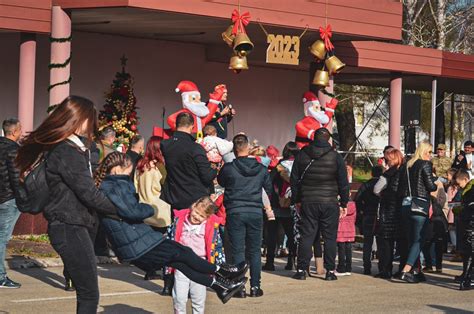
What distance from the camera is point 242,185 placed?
504 inches

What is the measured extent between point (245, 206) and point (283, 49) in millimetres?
7866

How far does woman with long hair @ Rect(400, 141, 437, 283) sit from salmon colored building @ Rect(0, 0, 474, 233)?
18.2 feet

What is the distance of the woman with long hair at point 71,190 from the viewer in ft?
25.1


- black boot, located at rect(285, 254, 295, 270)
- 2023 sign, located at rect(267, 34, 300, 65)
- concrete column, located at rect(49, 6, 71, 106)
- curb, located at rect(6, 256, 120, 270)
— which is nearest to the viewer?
curb, located at rect(6, 256, 120, 270)

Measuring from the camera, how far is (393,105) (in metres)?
24.6

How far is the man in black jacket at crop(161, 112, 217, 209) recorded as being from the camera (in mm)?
11883

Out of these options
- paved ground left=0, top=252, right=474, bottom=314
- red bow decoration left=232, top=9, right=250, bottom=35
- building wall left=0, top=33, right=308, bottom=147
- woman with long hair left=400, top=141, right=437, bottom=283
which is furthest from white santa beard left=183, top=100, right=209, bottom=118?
building wall left=0, top=33, right=308, bottom=147

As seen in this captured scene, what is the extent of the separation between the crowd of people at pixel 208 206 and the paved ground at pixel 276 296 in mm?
297

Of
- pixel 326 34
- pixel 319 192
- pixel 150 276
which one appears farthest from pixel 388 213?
pixel 326 34

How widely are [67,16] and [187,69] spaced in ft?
20.2

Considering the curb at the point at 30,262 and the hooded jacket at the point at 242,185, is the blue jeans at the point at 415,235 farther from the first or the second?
the curb at the point at 30,262

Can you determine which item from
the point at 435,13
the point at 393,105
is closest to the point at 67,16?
the point at 393,105

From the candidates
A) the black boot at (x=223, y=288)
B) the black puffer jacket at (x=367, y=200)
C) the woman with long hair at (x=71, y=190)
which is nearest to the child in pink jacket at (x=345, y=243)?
the black puffer jacket at (x=367, y=200)

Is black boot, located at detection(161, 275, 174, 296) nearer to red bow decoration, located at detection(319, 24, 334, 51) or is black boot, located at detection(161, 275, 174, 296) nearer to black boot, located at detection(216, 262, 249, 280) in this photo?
black boot, located at detection(216, 262, 249, 280)
